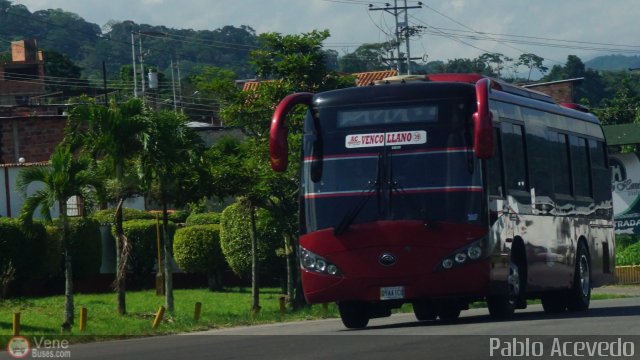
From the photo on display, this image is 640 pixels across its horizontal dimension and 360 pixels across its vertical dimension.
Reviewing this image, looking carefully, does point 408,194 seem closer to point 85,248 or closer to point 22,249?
point 22,249

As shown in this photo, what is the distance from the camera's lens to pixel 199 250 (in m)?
42.8

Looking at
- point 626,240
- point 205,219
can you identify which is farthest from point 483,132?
point 626,240

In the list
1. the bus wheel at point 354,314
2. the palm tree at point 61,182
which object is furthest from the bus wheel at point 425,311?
the palm tree at point 61,182

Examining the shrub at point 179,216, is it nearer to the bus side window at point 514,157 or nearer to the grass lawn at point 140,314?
the grass lawn at point 140,314

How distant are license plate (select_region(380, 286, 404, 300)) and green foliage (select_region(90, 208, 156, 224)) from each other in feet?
85.0

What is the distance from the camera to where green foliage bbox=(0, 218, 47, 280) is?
114 ft

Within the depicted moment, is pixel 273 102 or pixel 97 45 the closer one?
pixel 273 102

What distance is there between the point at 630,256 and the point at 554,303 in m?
32.6

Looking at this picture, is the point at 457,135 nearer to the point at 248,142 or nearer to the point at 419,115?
the point at 419,115

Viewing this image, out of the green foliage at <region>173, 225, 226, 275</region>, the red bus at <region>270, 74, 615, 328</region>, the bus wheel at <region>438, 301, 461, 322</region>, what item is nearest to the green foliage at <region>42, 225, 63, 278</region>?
the green foliage at <region>173, 225, 226, 275</region>

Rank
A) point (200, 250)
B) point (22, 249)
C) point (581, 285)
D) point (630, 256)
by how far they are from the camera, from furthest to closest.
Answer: point (630, 256), point (200, 250), point (22, 249), point (581, 285)

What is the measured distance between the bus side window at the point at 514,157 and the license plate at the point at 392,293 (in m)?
2.51

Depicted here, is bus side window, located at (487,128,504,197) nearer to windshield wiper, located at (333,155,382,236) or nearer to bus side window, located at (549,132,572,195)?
windshield wiper, located at (333,155,382,236)

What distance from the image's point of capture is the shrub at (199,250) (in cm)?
4281
